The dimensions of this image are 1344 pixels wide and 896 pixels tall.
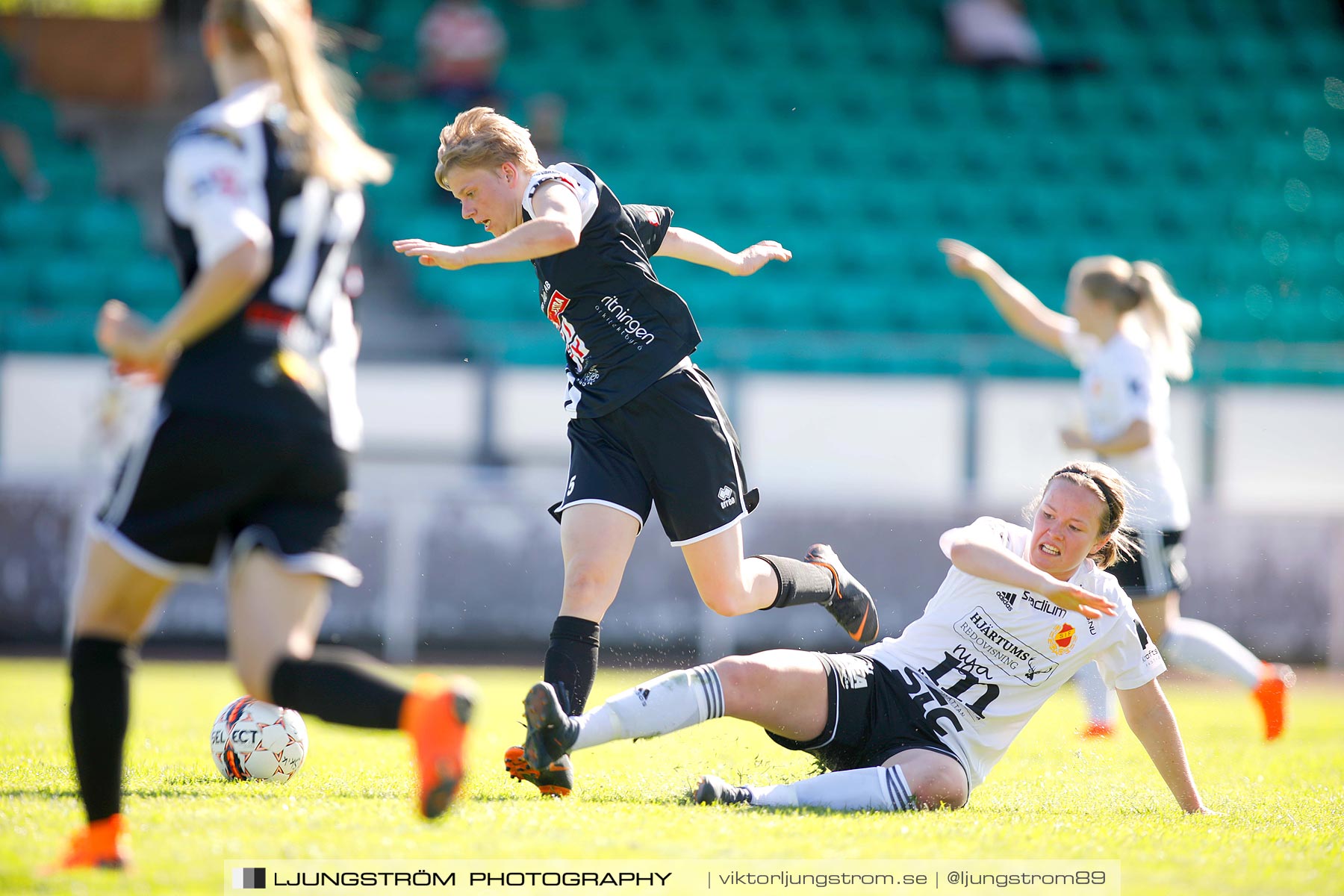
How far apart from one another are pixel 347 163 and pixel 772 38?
12.4 m

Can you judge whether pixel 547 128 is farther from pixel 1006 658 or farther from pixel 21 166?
pixel 1006 658

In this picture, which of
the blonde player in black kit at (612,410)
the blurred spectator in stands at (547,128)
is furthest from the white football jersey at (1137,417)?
the blurred spectator in stands at (547,128)

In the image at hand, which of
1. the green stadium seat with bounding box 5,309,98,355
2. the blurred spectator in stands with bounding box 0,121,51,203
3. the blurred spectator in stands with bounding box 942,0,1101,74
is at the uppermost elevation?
the blurred spectator in stands with bounding box 942,0,1101,74

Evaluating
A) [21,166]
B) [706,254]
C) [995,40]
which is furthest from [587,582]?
[995,40]

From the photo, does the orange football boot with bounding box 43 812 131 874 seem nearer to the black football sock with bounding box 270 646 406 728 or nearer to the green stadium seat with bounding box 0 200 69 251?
the black football sock with bounding box 270 646 406 728

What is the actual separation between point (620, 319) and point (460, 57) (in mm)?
A: 9501

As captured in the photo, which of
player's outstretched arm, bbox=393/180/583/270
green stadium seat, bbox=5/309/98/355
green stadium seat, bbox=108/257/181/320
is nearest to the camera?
player's outstretched arm, bbox=393/180/583/270

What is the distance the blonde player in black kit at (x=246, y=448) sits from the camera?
2.78 metres

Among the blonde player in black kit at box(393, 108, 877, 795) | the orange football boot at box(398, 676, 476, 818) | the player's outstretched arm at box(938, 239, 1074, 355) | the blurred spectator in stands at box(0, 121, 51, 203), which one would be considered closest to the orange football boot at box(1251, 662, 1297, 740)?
the player's outstretched arm at box(938, 239, 1074, 355)

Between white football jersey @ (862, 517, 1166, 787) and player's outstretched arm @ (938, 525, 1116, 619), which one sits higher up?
player's outstretched arm @ (938, 525, 1116, 619)

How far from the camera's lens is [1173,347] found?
239 inches

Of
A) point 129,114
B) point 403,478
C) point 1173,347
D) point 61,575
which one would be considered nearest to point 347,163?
point 1173,347

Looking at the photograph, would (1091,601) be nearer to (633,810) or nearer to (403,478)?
(633,810)

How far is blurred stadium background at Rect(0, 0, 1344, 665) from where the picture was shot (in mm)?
9328
